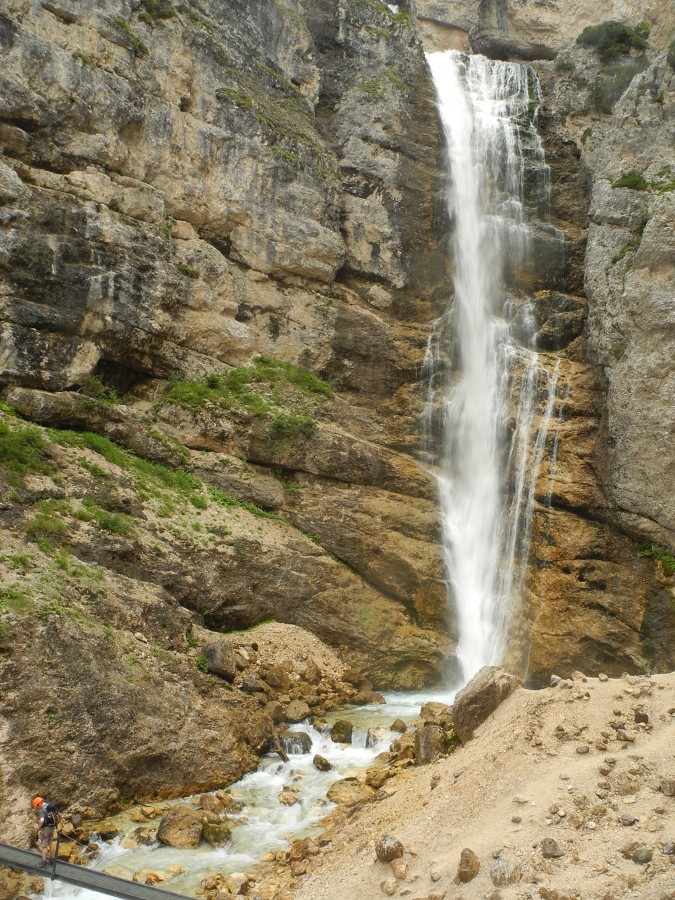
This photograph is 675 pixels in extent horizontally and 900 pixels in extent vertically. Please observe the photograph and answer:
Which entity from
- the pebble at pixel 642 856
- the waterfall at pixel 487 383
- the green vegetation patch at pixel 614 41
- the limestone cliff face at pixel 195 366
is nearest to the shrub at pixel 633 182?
the waterfall at pixel 487 383

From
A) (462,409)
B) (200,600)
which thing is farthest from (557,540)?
(200,600)

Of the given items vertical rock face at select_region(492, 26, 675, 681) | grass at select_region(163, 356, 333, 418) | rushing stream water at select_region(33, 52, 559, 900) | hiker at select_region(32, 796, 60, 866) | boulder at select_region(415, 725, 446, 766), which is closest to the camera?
hiker at select_region(32, 796, 60, 866)

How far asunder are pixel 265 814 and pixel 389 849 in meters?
3.59

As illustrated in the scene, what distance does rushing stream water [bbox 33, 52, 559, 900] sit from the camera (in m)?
14.1

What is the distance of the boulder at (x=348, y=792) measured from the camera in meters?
12.2

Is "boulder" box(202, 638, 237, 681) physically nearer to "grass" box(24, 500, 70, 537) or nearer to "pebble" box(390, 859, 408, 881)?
"grass" box(24, 500, 70, 537)

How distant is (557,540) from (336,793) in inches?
449

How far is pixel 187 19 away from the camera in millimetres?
26578

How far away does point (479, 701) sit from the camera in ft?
43.2

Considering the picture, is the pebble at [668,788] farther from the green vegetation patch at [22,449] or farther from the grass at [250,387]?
the grass at [250,387]

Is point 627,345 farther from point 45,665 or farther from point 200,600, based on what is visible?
point 45,665

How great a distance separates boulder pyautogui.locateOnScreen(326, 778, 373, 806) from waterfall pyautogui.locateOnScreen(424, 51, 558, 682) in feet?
26.8

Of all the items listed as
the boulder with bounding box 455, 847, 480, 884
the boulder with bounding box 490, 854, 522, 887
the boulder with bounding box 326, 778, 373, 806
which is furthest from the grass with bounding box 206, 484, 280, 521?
the boulder with bounding box 490, 854, 522, 887

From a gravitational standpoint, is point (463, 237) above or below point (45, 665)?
above
